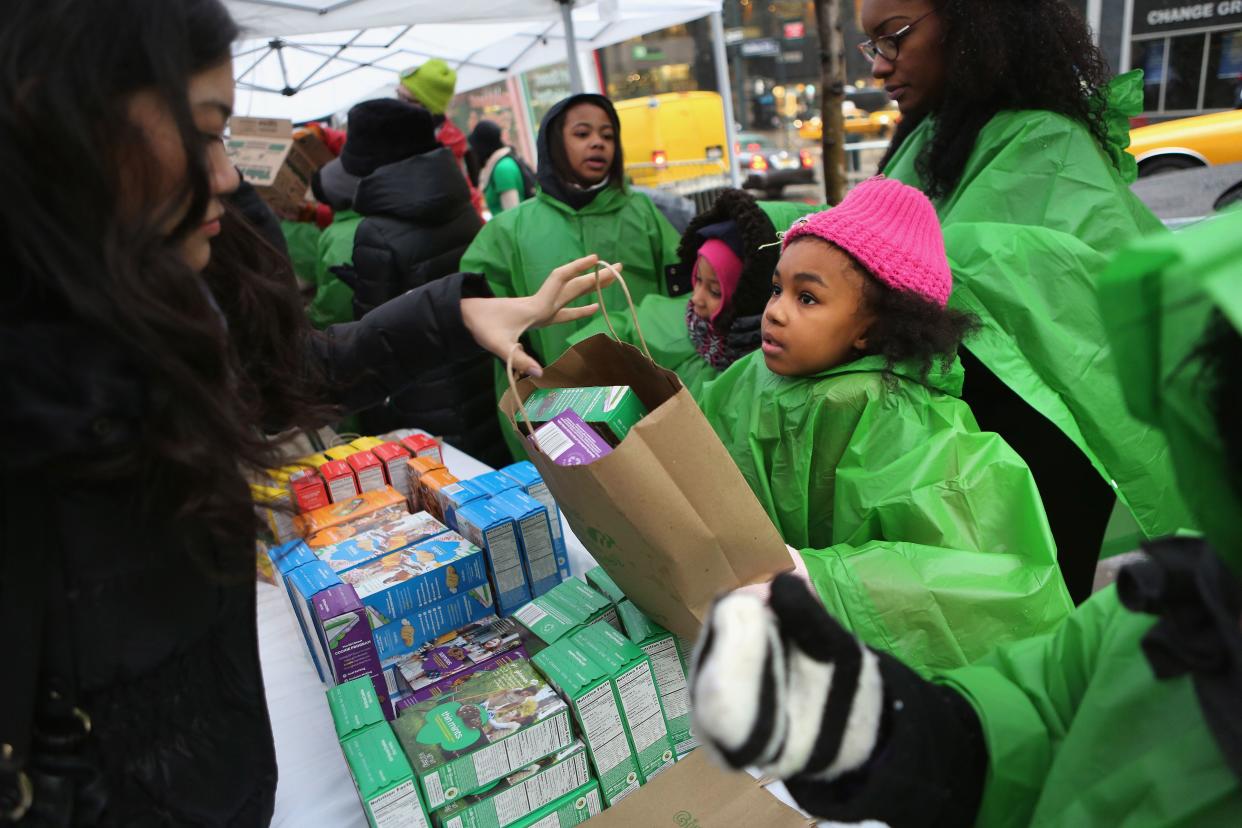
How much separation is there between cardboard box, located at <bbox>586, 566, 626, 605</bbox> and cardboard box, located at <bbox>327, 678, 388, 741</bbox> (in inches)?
18.2

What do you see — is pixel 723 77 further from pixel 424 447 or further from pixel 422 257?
pixel 424 447

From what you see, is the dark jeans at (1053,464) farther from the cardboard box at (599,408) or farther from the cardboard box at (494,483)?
the cardboard box at (494,483)

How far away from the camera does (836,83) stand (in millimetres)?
3615

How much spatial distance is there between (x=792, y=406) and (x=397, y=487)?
110 centimetres

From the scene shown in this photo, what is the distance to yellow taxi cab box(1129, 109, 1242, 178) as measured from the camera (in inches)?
262

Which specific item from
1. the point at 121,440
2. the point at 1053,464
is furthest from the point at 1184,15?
the point at 121,440

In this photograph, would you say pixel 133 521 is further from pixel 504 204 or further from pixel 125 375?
pixel 504 204

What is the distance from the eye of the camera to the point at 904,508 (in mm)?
1450

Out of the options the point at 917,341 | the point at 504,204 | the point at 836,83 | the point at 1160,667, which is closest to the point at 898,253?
the point at 917,341

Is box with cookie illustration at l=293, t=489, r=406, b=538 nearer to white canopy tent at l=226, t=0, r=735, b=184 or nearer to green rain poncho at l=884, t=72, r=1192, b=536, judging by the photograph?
green rain poncho at l=884, t=72, r=1192, b=536

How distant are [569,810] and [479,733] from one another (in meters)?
0.23

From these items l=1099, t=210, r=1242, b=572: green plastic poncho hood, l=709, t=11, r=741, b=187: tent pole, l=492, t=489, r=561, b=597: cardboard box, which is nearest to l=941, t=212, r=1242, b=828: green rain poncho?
l=1099, t=210, r=1242, b=572: green plastic poncho hood

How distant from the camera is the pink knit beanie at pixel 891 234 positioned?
160cm

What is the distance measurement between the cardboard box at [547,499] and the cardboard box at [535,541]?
0.05 feet
